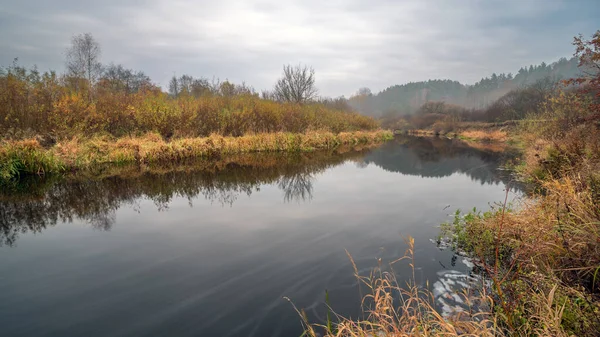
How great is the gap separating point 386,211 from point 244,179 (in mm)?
5818

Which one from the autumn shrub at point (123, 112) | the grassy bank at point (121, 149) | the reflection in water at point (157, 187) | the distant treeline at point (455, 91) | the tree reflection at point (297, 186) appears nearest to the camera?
the reflection in water at point (157, 187)

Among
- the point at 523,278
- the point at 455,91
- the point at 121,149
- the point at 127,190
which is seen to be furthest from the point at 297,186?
the point at 455,91

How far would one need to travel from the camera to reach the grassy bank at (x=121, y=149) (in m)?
11.1

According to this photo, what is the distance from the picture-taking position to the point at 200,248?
571cm

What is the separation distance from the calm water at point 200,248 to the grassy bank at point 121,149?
139 centimetres

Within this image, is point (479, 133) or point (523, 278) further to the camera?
point (479, 133)

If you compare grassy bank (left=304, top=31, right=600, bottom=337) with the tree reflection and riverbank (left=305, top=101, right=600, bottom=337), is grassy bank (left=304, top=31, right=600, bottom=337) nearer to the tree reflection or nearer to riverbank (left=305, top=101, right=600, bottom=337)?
riverbank (left=305, top=101, right=600, bottom=337)

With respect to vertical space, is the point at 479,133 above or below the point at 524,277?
above

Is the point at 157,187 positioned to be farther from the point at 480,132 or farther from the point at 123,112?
the point at 480,132

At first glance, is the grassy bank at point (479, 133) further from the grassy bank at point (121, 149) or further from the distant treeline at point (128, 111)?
the grassy bank at point (121, 149)

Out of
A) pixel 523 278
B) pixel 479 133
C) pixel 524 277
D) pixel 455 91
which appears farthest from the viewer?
pixel 455 91

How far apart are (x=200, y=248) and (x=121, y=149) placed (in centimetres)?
1064

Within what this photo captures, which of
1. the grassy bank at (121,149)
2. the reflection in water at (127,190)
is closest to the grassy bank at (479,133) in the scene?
the grassy bank at (121,149)

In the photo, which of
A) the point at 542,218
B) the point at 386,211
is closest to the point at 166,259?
the point at 386,211
